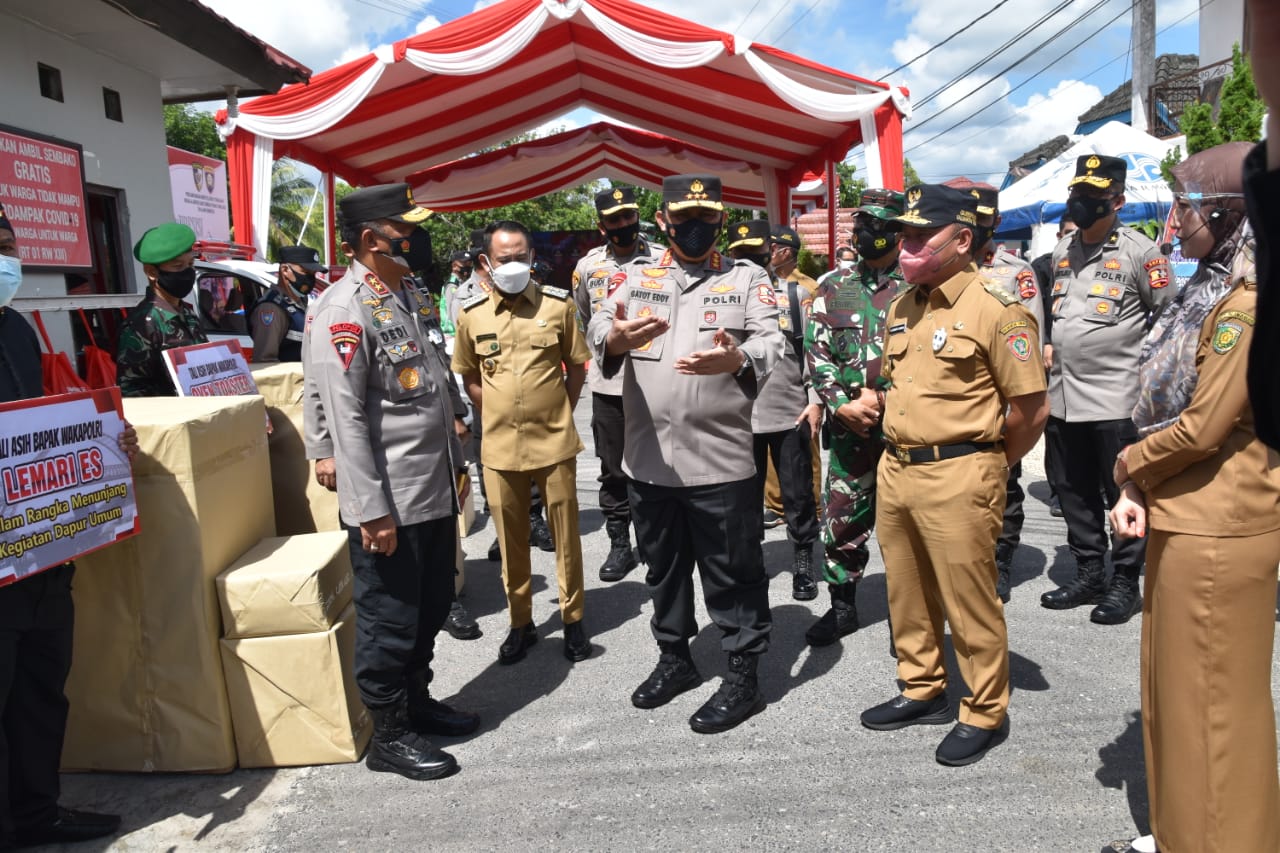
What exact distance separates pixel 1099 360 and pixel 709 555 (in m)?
2.39

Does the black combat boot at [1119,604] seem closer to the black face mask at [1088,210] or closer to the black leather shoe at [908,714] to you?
the black leather shoe at [908,714]

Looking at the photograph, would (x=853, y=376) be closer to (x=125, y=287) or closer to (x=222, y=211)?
(x=125, y=287)

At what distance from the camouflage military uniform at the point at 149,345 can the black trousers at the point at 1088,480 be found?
173 inches

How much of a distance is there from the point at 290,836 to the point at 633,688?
1.47m

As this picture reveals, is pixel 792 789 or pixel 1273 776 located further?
pixel 792 789

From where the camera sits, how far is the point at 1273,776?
85.8 inches

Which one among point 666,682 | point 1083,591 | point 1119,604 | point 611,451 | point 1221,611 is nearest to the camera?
point 1221,611

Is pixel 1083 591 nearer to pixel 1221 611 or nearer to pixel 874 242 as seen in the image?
pixel 874 242

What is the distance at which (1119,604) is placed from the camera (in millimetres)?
4266

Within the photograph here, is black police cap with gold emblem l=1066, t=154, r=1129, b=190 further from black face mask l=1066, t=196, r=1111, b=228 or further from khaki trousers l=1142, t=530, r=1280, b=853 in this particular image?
khaki trousers l=1142, t=530, r=1280, b=853

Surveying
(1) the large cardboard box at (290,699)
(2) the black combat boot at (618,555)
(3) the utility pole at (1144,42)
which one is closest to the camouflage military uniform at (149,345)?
(1) the large cardboard box at (290,699)

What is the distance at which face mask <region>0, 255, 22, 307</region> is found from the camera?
2572 millimetres

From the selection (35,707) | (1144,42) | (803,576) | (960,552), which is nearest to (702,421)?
(960,552)

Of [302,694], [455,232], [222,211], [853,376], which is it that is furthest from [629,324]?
[455,232]
